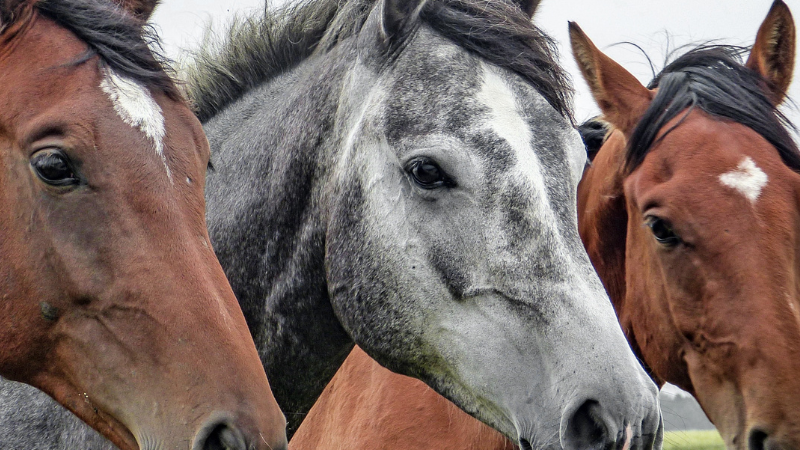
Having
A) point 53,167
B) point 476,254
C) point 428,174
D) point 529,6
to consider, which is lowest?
point 476,254

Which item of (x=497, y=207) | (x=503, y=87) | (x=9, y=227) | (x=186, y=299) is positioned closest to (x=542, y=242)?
(x=497, y=207)

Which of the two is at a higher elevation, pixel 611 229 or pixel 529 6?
pixel 529 6

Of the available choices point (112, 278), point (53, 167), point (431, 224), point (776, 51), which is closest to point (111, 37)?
point (53, 167)

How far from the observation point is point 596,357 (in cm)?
256

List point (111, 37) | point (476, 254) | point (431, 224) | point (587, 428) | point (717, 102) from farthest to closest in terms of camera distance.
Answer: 1. point (717, 102)
2. point (431, 224)
3. point (476, 254)
4. point (111, 37)
5. point (587, 428)

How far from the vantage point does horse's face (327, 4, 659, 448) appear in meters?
2.62

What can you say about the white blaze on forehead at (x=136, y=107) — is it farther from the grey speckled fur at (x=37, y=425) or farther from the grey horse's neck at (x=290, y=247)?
the grey speckled fur at (x=37, y=425)

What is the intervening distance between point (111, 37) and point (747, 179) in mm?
2883

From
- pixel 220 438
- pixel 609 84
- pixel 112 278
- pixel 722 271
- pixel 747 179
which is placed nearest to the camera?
pixel 220 438

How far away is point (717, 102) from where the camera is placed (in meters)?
4.25

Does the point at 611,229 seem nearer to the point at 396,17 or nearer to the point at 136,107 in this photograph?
the point at 396,17

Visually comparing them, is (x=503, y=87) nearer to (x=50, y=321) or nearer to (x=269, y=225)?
(x=269, y=225)

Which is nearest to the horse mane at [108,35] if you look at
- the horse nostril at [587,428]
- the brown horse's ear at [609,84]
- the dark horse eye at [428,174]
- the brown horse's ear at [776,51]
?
the dark horse eye at [428,174]

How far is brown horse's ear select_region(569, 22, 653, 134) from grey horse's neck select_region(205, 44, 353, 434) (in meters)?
1.63
